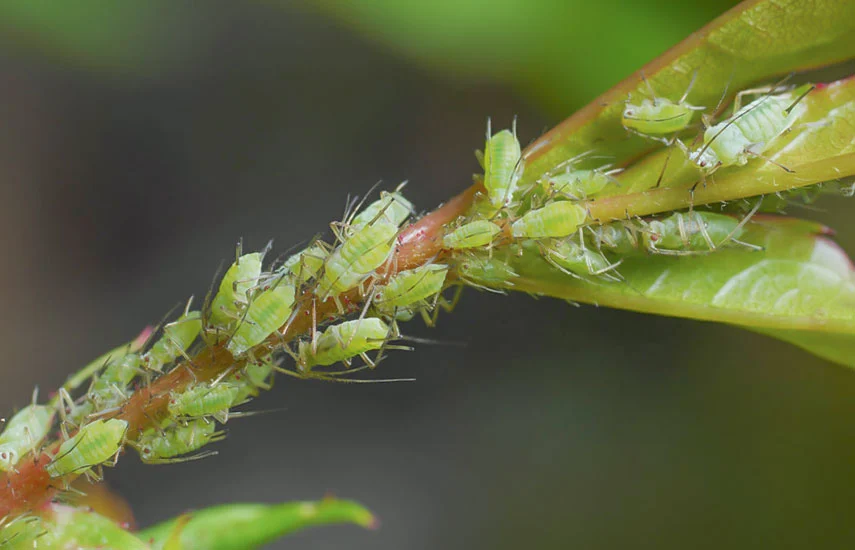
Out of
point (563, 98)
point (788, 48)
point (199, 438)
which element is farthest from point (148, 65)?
point (788, 48)

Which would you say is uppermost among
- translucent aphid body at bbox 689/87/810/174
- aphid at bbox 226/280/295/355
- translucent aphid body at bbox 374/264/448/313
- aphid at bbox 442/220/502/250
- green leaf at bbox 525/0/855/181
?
green leaf at bbox 525/0/855/181

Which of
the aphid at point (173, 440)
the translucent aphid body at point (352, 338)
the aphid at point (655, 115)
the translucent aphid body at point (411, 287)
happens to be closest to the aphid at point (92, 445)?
the aphid at point (173, 440)

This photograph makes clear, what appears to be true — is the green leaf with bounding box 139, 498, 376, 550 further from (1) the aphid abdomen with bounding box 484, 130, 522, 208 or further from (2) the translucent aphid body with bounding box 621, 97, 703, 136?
(2) the translucent aphid body with bounding box 621, 97, 703, 136

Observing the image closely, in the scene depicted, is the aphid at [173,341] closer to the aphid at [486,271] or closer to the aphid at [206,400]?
the aphid at [206,400]

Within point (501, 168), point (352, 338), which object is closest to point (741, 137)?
point (501, 168)

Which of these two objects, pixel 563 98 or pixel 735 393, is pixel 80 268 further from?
pixel 735 393

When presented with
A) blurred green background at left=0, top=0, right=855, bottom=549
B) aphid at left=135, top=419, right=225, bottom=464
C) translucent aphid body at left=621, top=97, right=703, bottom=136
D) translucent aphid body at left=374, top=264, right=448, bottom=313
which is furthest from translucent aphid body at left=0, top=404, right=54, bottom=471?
blurred green background at left=0, top=0, right=855, bottom=549
